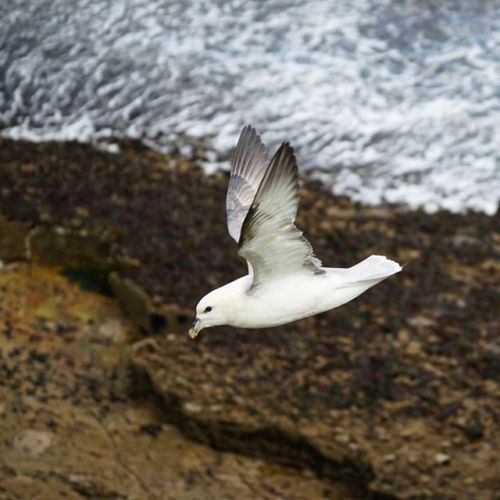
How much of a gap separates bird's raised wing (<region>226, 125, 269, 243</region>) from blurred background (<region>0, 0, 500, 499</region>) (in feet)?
11.0

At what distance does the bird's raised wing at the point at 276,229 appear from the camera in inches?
177

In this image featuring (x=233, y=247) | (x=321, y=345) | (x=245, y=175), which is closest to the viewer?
(x=245, y=175)

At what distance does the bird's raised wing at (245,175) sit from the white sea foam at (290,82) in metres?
4.93

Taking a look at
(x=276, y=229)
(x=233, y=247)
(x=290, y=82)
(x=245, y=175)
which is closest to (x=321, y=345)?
(x=233, y=247)

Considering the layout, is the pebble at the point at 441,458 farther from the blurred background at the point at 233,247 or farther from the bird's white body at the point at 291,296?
the bird's white body at the point at 291,296

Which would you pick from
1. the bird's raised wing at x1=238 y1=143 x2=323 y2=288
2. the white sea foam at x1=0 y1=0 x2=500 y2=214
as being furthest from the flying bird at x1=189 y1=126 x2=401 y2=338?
the white sea foam at x1=0 y1=0 x2=500 y2=214

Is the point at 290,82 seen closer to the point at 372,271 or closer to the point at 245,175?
the point at 245,175

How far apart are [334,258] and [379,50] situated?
313 cm

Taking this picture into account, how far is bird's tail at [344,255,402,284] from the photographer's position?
4938mm

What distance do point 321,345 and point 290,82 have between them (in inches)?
140

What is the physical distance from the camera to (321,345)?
9.26m

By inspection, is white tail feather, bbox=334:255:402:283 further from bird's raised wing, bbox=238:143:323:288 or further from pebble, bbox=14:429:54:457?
pebble, bbox=14:429:54:457

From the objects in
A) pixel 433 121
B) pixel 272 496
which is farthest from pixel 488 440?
pixel 433 121

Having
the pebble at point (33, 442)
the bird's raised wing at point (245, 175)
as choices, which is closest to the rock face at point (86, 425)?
the pebble at point (33, 442)
